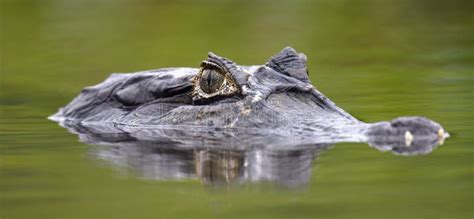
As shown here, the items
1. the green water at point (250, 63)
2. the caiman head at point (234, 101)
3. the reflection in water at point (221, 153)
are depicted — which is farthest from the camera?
the caiman head at point (234, 101)

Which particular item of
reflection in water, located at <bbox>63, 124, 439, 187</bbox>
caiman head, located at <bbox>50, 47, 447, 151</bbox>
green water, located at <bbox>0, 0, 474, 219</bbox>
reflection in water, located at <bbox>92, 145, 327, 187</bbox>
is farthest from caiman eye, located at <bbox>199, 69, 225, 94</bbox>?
green water, located at <bbox>0, 0, 474, 219</bbox>

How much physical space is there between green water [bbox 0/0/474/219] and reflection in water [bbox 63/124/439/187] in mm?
108

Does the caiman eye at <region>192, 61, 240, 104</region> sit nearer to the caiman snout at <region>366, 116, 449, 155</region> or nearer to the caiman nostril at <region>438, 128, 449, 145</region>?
the caiman snout at <region>366, 116, 449, 155</region>

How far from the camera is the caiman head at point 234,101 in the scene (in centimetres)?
659

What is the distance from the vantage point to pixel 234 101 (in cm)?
685

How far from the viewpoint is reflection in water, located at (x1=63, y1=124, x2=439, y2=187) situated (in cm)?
495

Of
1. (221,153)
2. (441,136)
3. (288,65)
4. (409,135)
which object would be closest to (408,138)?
(409,135)

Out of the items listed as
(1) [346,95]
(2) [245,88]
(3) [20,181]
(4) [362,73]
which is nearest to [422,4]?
(4) [362,73]

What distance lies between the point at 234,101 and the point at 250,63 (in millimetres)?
6442

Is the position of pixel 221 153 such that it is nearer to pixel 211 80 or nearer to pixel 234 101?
pixel 234 101

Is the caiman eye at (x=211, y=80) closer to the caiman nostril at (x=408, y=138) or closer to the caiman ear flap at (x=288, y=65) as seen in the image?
the caiman ear flap at (x=288, y=65)

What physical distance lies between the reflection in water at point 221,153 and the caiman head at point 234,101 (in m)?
0.15

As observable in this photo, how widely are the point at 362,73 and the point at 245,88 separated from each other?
204 inches

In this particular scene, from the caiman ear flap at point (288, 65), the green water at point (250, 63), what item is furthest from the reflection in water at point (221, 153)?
the caiman ear flap at point (288, 65)
